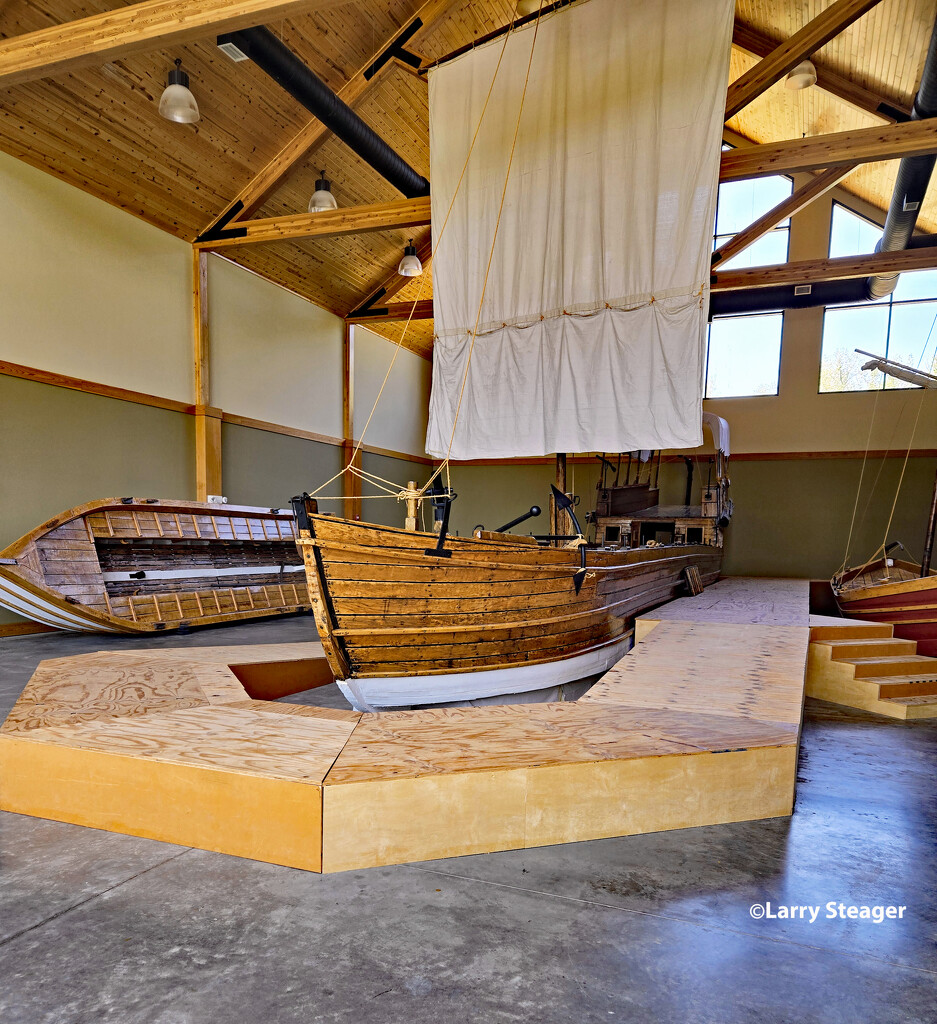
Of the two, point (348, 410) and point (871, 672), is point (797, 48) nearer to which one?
point (871, 672)

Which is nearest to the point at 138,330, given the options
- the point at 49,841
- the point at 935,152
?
the point at 49,841

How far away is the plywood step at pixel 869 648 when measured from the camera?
4906 mm

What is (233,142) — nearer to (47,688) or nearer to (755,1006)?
(47,688)

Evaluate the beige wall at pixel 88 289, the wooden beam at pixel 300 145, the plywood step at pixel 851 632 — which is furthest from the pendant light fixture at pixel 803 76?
the beige wall at pixel 88 289

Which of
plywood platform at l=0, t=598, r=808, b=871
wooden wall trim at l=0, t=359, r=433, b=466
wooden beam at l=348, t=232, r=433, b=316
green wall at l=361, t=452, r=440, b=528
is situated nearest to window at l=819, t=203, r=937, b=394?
wooden beam at l=348, t=232, r=433, b=316

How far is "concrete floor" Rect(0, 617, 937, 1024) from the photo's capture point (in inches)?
55.1

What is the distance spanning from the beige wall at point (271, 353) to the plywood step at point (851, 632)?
836 centimetres

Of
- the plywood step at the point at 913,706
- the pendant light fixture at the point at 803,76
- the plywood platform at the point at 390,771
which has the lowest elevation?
the plywood step at the point at 913,706

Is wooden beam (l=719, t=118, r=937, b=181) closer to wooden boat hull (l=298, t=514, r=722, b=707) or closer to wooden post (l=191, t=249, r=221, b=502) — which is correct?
wooden boat hull (l=298, t=514, r=722, b=707)

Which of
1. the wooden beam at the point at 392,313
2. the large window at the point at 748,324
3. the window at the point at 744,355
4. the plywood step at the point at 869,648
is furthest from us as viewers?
the window at the point at 744,355

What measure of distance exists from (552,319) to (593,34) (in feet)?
11.3

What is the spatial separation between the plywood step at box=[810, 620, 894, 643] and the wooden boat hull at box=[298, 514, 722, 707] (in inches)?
71.5

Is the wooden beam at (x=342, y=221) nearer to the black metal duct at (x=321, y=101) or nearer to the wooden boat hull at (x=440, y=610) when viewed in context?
the black metal duct at (x=321, y=101)

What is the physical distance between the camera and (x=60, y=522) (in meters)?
6.12
